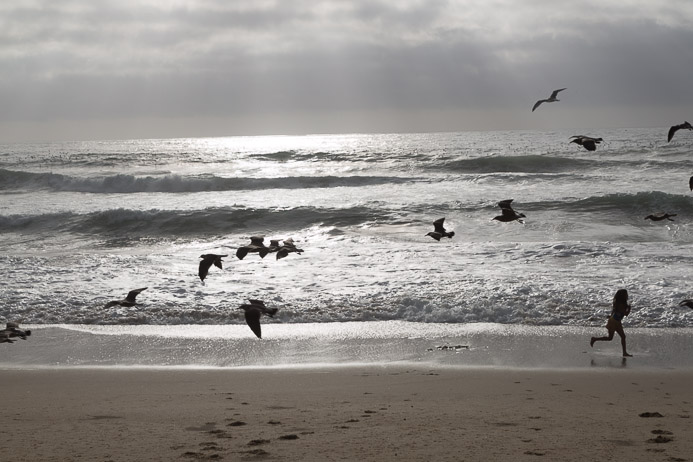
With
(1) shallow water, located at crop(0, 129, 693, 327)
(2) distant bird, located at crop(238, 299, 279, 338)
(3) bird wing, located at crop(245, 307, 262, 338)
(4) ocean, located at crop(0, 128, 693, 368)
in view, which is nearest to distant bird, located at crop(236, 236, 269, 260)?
(2) distant bird, located at crop(238, 299, 279, 338)

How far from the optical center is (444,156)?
4144 centimetres

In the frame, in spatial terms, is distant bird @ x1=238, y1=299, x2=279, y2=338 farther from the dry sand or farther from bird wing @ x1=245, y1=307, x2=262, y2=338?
the dry sand

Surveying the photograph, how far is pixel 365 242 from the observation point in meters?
17.6

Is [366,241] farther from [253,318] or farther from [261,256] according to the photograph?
[253,318]

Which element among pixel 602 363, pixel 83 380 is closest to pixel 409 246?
pixel 602 363

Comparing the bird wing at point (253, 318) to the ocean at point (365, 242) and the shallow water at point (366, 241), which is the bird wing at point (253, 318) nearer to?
the ocean at point (365, 242)

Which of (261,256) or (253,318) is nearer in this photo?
(253,318)

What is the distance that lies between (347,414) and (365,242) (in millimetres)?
11534

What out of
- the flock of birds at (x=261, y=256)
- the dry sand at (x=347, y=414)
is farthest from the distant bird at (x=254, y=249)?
the dry sand at (x=347, y=414)

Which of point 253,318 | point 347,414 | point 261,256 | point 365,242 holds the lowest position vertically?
point 347,414

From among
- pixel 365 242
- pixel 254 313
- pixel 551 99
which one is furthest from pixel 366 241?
pixel 254 313

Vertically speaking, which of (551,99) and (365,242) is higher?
(551,99)

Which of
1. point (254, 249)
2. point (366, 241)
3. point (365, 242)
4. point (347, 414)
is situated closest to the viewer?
point (347, 414)

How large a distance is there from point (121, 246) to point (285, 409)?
1381 cm
